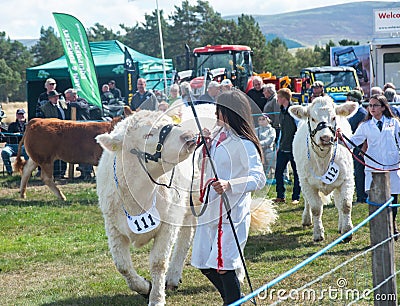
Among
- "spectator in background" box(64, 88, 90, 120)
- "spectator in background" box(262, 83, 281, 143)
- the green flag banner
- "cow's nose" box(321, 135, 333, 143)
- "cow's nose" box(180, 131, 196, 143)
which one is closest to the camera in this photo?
"cow's nose" box(180, 131, 196, 143)

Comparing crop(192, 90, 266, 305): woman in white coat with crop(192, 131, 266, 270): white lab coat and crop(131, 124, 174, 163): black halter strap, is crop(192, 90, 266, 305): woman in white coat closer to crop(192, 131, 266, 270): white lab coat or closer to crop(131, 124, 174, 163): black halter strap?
crop(192, 131, 266, 270): white lab coat

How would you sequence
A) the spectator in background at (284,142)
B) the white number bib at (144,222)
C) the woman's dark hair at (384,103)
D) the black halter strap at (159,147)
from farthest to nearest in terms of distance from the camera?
1. the spectator in background at (284,142)
2. the woman's dark hair at (384,103)
3. the white number bib at (144,222)
4. the black halter strap at (159,147)

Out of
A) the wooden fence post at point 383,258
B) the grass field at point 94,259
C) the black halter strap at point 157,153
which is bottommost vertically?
the grass field at point 94,259

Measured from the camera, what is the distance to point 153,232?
6.02m

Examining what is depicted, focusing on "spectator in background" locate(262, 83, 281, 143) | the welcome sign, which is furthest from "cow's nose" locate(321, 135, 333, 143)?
the welcome sign

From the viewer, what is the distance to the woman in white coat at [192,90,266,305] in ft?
16.8

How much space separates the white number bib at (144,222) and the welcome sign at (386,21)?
23443 mm

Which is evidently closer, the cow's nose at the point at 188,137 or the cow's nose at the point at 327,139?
the cow's nose at the point at 188,137

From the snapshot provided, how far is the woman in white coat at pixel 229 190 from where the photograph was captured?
5.11 m

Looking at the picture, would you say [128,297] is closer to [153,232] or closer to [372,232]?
[153,232]

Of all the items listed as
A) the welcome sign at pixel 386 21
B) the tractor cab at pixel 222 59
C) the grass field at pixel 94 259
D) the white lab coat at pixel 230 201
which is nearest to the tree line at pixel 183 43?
the welcome sign at pixel 386 21

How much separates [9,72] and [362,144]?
60.8 metres

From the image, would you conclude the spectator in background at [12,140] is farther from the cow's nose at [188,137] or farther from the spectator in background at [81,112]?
the cow's nose at [188,137]

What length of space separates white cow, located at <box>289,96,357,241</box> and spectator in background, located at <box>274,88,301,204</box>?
2.66 meters
